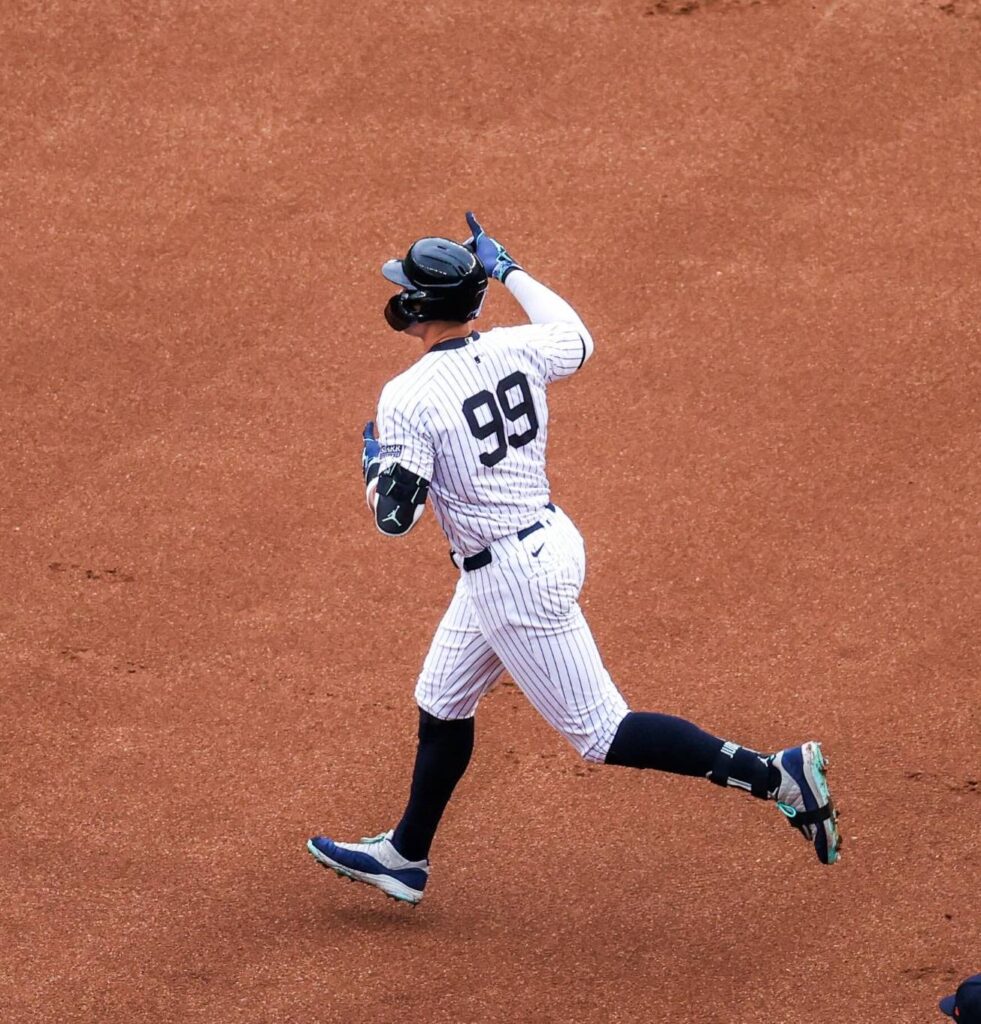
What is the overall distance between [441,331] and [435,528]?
2.04 metres

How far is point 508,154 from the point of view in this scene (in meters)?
7.28

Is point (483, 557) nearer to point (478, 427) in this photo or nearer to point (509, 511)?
point (509, 511)

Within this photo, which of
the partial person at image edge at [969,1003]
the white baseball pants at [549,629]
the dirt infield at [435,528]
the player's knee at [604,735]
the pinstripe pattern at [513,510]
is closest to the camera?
the partial person at image edge at [969,1003]

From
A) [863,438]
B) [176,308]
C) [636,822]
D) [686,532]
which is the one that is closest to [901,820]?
[636,822]

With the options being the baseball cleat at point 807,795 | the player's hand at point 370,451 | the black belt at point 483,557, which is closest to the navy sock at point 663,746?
the baseball cleat at point 807,795

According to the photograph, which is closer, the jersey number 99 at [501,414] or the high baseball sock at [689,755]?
the jersey number 99 at [501,414]

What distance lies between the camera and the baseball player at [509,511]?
147 inches

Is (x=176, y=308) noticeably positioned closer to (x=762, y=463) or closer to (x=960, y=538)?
(x=762, y=463)

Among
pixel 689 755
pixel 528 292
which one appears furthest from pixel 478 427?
pixel 689 755

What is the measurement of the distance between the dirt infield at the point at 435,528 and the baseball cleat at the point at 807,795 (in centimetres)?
38

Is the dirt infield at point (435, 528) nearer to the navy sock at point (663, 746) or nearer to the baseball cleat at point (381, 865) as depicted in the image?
the baseball cleat at point (381, 865)

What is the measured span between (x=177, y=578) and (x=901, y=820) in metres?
2.66

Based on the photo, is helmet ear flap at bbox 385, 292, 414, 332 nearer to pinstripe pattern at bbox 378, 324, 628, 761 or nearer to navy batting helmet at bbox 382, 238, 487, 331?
navy batting helmet at bbox 382, 238, 487, 331

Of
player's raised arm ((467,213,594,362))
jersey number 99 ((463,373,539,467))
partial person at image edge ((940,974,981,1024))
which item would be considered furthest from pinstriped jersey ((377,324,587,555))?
partial person at image edge ((940,974,981,1024))
